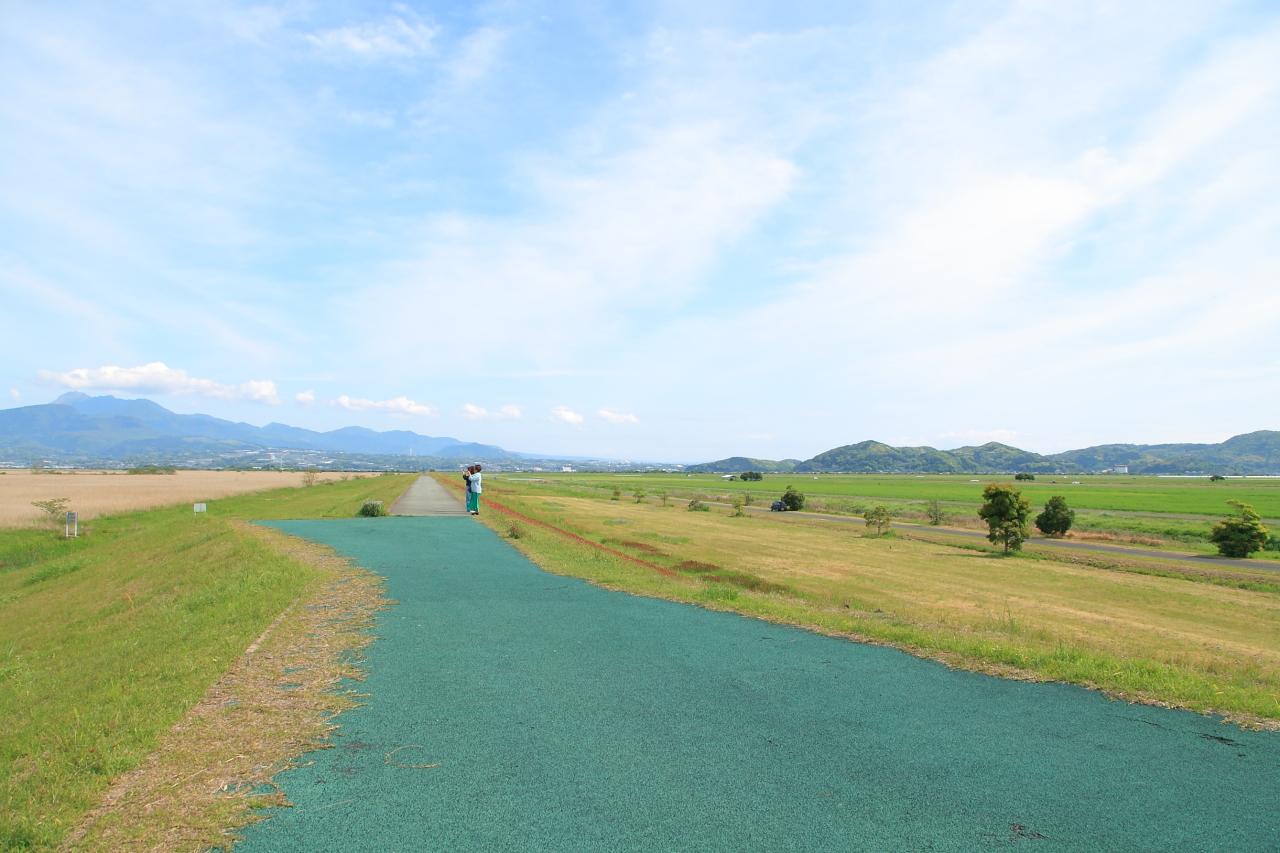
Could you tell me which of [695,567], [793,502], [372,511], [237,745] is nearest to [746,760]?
[237,745]

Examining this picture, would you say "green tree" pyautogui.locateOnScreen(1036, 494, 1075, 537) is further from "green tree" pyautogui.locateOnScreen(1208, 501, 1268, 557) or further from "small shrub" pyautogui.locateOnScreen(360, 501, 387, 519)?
"small shrub" pyautogui.locateOnScreen(360, 501, 387, 519)

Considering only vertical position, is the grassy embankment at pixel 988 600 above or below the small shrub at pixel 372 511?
below

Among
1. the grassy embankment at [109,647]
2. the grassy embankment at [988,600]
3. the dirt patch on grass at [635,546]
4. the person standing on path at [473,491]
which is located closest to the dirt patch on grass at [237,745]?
the grassy embankment at [109,647]

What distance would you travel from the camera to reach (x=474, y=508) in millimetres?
32406

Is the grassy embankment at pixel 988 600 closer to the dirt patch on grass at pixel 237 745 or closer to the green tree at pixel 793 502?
the dirt patch on grass at pixel 237 745

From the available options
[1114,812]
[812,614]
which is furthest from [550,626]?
[1114,812]

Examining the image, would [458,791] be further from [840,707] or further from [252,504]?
[252,504]

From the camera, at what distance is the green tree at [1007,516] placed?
36.1 meters

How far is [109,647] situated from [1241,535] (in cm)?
4811

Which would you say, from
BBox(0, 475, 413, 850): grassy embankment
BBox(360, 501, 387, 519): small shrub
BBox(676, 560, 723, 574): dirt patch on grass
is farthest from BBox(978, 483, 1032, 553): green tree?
BBox(0, 475, 413, 850): grassy embankment

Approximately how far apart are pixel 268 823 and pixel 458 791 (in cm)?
124

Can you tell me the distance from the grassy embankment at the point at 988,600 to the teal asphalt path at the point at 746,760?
1052 mm

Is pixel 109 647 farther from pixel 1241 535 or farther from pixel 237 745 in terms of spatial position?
pixel 1241 535

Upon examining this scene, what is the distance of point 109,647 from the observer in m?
11.4
